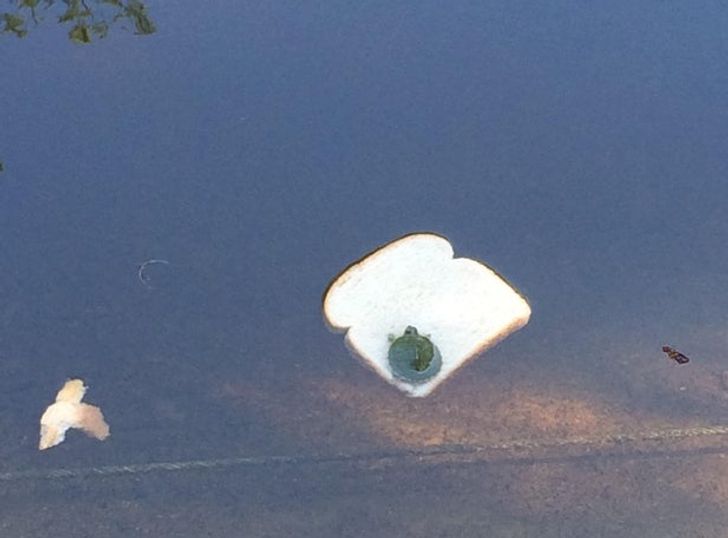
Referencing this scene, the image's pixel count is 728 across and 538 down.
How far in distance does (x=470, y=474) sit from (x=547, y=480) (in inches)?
5.6

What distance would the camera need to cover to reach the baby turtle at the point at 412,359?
1.74 m

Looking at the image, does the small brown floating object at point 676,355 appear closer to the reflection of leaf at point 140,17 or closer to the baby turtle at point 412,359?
the baby turtle at point 412,359

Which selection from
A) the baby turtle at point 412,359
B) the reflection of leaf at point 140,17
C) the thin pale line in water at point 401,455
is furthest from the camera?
the reflection of leaf at point 140,17

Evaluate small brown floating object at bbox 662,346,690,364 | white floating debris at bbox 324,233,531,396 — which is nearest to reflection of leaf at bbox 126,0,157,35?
white floating debris at bbox 324,233,531,396

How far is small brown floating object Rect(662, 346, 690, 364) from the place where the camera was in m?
1.77

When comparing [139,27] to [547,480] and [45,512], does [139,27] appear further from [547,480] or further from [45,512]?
[547,480]

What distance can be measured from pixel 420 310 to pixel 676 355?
520 millimetres

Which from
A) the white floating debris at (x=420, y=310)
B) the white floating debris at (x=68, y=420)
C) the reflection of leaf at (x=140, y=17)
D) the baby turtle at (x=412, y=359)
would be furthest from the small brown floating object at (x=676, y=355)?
the reflection of leaf at (x=140, y=17)

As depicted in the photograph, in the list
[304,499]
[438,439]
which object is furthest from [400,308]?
A: [304,499]

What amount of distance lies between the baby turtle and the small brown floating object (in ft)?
1.53

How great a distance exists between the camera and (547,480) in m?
1.65

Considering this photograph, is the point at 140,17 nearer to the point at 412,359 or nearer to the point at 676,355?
the point at 412,359

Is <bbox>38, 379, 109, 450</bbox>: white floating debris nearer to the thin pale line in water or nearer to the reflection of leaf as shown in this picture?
the thin pale line in water

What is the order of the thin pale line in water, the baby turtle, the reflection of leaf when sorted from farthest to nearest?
the reflection of leaf
the baby turtle
the thin pale line in water
